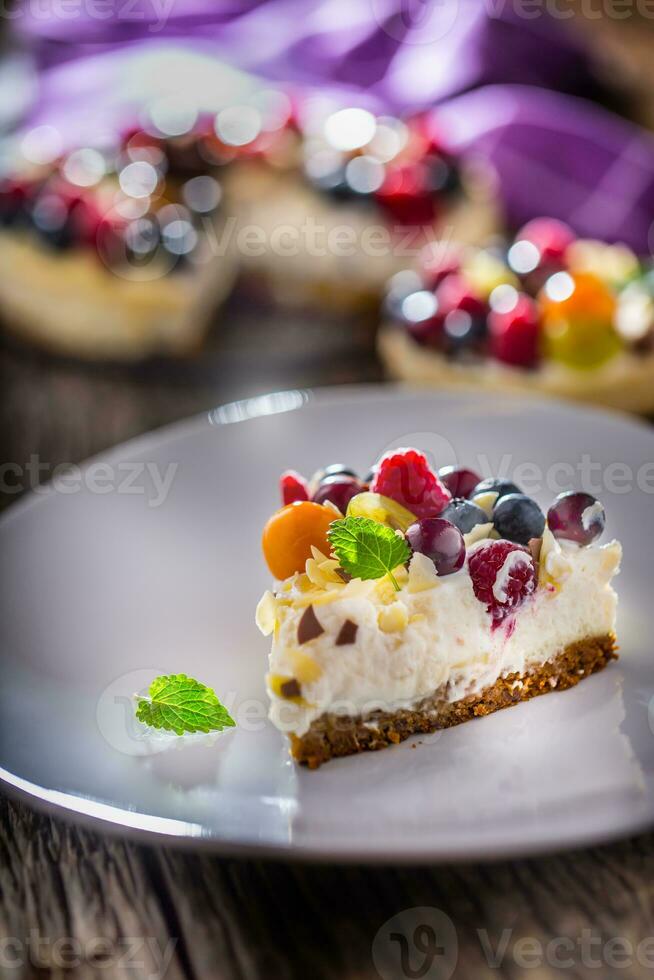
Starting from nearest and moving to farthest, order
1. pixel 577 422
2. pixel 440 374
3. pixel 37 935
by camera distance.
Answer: pixel 37 935 → pixel 577 422 → pixel 440 374

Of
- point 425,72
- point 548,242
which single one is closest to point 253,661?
point 548,242

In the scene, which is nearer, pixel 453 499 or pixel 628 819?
pixel 628 819

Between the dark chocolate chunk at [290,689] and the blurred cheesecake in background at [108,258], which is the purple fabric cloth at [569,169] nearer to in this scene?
the blurred cheesecake in background at [108,258]

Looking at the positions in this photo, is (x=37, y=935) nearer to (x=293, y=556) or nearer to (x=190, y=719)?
(x=190, y=719)

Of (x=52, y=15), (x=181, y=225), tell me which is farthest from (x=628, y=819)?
(x=52, y=15)

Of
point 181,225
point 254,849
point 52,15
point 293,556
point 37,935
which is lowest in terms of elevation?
point 37,935

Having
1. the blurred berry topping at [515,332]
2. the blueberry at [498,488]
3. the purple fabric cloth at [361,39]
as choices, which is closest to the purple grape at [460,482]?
the blueberry at [498,488]

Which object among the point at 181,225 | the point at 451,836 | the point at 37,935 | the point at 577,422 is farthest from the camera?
the point at 181,225

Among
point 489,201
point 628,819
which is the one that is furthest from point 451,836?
point 489,201

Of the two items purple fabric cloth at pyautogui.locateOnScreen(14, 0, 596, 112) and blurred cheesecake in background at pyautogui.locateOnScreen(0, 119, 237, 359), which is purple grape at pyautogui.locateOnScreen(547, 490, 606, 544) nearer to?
blurred cheesecake in background at pyautogui.locateOnScreen(0, 119, 237, 359)

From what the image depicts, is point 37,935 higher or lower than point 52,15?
lower
